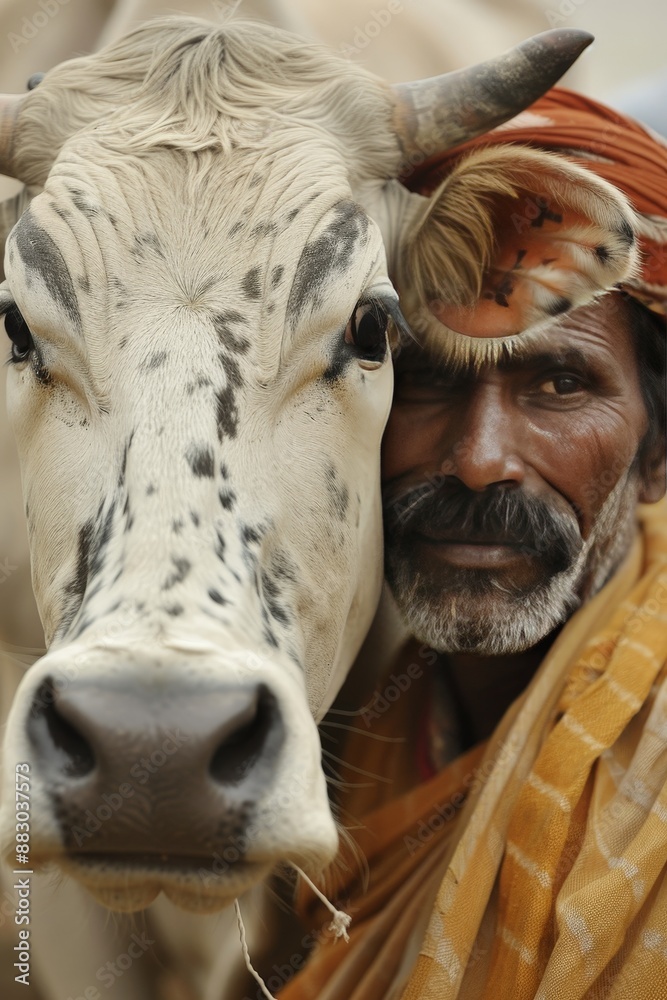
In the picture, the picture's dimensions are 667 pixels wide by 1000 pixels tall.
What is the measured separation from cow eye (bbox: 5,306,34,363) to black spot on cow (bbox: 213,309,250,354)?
0.53 metres

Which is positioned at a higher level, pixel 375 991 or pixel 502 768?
pixel 502 768

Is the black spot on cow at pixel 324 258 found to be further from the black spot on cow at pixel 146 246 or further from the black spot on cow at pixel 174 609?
the black spot on cow at pixel 174 609

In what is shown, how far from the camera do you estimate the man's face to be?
2.77 m

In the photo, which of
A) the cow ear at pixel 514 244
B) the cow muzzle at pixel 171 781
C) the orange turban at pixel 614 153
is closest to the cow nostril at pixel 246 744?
the cow muzzle at pixel 171 781

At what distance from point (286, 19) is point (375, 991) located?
4303 millimetres

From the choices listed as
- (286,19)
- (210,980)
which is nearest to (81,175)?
(210,980)

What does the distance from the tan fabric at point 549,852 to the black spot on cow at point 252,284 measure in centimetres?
141

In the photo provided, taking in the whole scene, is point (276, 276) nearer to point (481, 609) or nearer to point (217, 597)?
point (217, 597)

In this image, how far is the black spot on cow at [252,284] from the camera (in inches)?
83.1

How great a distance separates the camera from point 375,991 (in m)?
2.73

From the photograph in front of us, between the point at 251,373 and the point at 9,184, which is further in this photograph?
the point at 9,184

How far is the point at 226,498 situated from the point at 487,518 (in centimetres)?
106

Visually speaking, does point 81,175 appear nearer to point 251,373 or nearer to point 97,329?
point 97,329

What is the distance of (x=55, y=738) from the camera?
1.68 meters
